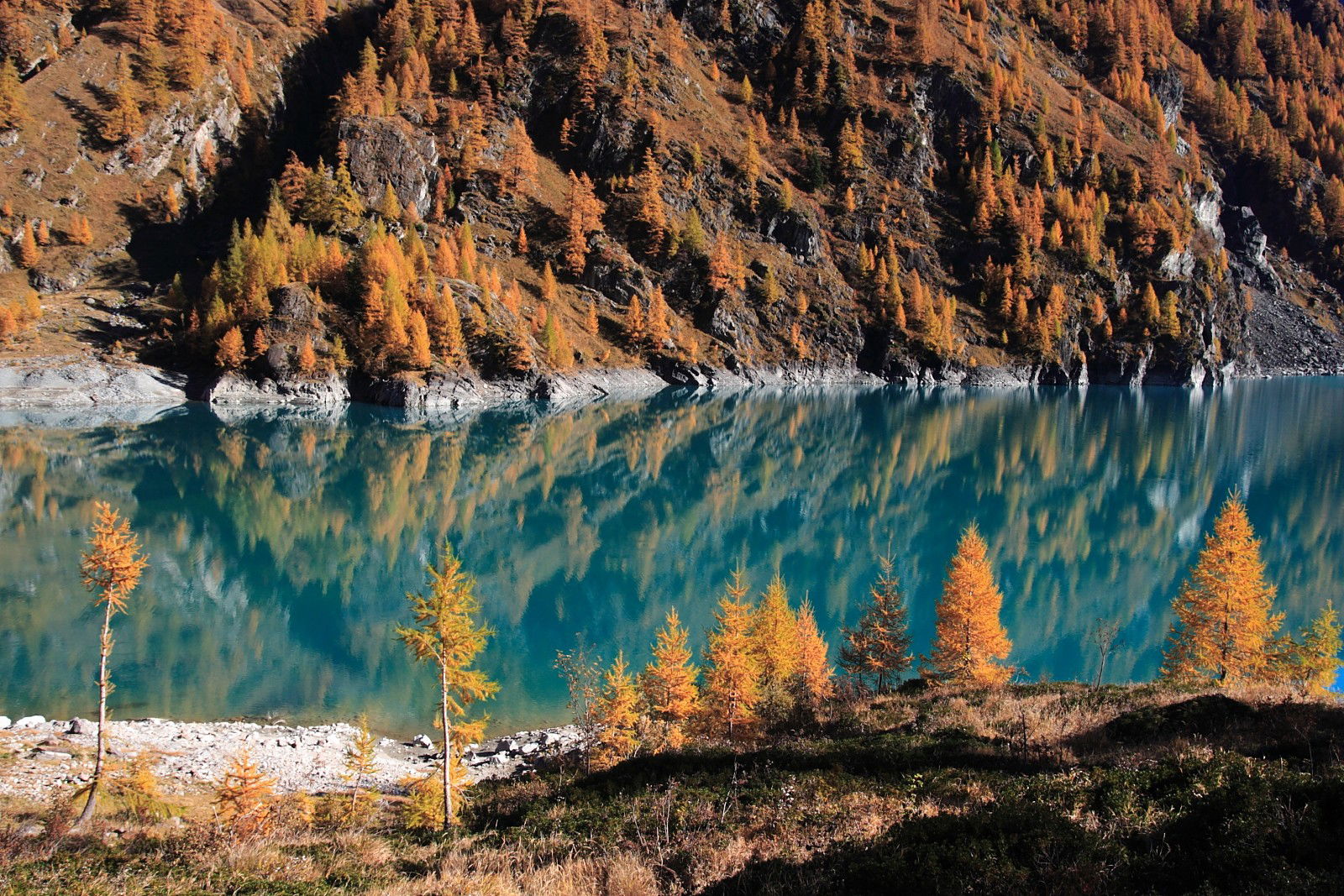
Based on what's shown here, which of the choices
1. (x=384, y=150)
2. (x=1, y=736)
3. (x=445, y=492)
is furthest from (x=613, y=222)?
(x=1, y=736)

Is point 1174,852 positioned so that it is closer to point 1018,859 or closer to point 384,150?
point 1018,859

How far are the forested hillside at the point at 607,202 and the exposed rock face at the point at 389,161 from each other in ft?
1.51

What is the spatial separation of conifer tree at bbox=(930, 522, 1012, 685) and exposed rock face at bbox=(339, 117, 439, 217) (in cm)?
12419

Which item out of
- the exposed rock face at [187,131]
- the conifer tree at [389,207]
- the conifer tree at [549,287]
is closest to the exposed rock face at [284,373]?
the conifer tree at [389,207]

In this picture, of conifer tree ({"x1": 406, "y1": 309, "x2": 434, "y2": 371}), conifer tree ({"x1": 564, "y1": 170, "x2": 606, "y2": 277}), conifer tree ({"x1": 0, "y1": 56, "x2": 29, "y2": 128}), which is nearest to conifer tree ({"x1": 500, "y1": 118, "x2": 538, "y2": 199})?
conifer tree ({"x1": 564, "y1": 170, "x2": 606, "y2": 277})

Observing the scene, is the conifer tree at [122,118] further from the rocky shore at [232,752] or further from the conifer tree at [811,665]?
the conifer tree at [811,665]

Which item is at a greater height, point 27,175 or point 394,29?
point 394,29

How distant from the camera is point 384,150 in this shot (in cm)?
13125

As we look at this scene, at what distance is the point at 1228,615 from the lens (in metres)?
28.2

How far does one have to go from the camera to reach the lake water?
32875mm

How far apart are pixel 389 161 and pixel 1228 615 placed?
139402 mm

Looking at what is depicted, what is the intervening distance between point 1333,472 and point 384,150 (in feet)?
470

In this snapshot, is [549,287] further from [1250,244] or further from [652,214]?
[1250,244]

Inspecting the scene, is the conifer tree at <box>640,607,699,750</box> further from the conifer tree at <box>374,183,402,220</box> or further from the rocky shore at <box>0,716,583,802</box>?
the conifer tree at <box>374,183,402,220</box>
